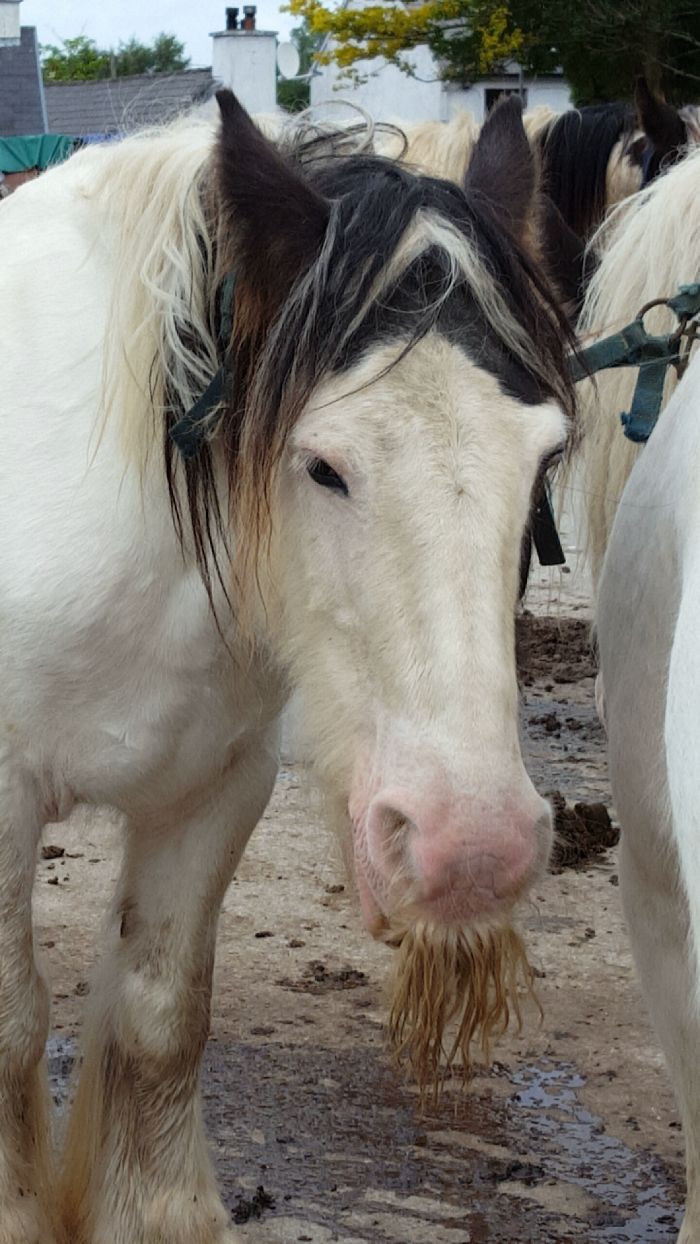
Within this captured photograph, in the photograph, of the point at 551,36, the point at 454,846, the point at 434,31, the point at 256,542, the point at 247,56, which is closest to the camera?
the point at 454,846

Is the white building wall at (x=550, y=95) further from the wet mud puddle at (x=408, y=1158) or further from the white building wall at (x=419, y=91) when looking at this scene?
the wet mud puddle at (x=408, y=1158)

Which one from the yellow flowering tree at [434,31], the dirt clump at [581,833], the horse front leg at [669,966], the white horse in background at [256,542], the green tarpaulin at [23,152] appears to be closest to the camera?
the white horse in background at [256,542]

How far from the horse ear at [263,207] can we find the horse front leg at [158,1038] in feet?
3.55

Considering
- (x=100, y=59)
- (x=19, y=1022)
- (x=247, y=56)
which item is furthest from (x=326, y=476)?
(x=100, y=59)

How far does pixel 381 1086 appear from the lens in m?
3.78

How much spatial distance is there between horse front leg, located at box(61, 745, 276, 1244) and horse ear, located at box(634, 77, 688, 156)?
357 centimetres

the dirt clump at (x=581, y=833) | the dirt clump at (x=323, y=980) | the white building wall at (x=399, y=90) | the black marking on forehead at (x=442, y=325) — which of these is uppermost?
the black marking on forehead at (x=442, y=325)

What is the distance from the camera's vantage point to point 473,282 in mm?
2270

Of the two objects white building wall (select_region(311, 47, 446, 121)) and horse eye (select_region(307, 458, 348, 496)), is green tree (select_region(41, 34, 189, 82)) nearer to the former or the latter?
white building wall (select_region(311, 47, 446, 121))

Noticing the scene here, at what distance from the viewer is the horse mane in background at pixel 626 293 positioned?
295 cm

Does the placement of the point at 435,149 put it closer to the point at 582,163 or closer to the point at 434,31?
the point at 582,163

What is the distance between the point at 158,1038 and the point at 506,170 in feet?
5.78

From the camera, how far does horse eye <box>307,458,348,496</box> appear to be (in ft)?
7.21

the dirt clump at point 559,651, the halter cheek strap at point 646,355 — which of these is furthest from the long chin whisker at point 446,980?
the dirt clump at point 559,651
